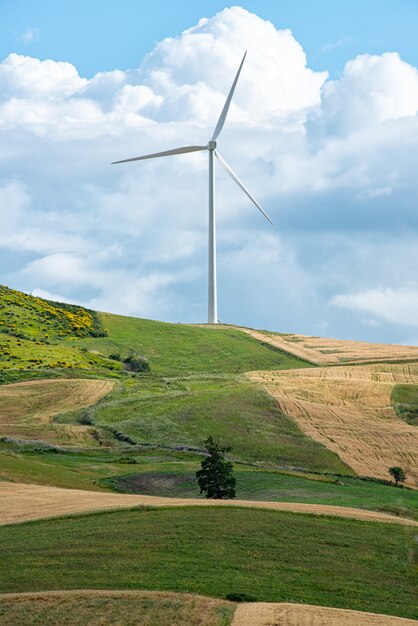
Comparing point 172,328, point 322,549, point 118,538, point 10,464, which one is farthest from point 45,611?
point 172,328

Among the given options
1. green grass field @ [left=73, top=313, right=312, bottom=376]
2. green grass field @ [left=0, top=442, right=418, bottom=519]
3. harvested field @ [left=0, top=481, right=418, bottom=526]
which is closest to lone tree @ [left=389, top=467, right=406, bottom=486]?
green grass field @ [left=0, top=442, right=418, bottom=519]

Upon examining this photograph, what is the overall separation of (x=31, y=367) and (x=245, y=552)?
291 ft

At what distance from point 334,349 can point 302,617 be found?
12156 centimetres

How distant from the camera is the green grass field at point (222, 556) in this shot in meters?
41.1

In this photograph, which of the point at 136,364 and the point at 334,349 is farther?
the point at 334,349

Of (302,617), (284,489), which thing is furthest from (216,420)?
(302,617)

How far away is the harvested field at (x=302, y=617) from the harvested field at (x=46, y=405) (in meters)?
60.0

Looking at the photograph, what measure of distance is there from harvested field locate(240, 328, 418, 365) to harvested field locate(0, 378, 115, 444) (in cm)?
3595

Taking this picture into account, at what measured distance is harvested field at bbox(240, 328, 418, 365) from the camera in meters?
146

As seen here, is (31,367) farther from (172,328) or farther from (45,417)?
(172,328)

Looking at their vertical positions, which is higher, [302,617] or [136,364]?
[136,364]

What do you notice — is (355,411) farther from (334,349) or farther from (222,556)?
(222,556)

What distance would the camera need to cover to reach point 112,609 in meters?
36.9

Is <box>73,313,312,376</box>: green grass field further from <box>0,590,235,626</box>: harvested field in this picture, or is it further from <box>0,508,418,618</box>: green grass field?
<box>0,590,235,626</box>: harvested field
